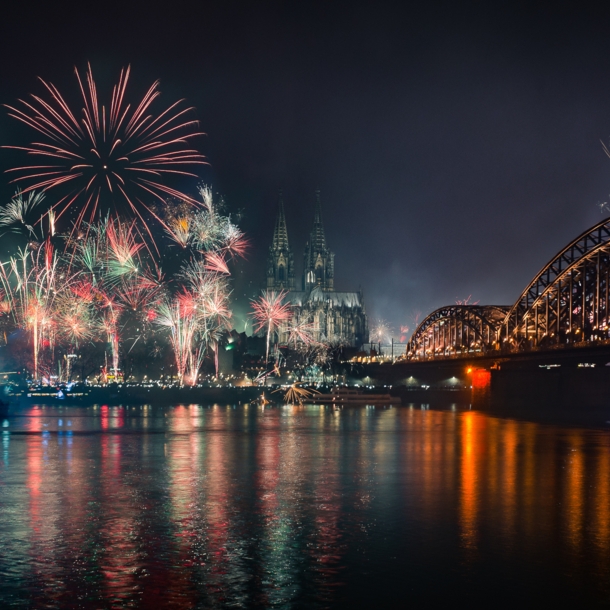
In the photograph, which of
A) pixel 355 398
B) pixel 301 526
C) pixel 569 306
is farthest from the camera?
pixel 355 398

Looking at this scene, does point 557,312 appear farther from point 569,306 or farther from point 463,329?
point 463,329

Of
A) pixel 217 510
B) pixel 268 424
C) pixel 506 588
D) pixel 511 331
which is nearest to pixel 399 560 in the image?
pixel 506 588

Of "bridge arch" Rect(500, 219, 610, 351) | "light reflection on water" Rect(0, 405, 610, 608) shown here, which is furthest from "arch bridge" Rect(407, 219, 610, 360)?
"light reflection on water" Rect(0, 405, 610, 608)

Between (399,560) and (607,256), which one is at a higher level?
(607,256)

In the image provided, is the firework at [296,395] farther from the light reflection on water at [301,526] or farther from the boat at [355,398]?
the light reflection on water at [301,526]

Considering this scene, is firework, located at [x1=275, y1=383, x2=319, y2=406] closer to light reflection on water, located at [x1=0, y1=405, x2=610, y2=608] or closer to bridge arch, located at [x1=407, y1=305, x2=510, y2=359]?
bridge arch, located at [x1=407, y1=305, x2=510, y2=359]

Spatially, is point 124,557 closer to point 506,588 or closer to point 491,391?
point 506,588

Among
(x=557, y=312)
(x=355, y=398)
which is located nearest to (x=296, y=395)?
(x=355, y=398)
